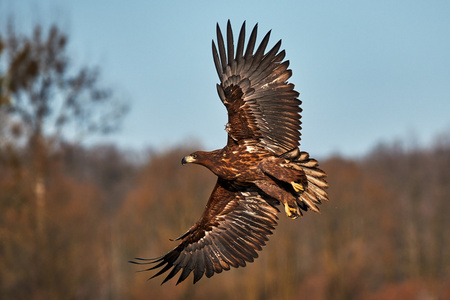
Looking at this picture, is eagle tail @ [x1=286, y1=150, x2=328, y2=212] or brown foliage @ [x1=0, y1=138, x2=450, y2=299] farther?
brown foliage @ [x1=0, y1=138, x2=450, y2=299]

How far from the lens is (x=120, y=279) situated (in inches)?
1270

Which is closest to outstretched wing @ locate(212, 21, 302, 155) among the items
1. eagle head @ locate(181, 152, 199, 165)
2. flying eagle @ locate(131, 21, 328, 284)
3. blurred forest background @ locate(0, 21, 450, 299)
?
flying eagle @ locate(131, 21, 328, 284)

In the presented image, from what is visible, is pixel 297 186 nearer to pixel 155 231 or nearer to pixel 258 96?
pixel 258 96

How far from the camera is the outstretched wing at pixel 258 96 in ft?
25.0

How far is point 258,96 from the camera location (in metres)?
7.79

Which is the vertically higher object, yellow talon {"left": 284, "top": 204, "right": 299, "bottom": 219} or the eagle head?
the eagle head

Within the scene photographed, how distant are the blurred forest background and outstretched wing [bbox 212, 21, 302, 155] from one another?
12693 millimetres

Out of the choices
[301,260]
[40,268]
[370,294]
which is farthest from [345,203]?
[40,268]

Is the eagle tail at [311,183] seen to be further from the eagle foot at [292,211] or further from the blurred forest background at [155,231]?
the blurred forest background at [155,231]

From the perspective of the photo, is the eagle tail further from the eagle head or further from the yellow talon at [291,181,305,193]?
the eagle head

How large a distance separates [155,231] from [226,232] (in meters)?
24.5

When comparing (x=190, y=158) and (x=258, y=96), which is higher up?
(x=258, y=96)

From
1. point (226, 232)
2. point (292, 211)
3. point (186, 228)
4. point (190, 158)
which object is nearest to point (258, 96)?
point (190, 158)

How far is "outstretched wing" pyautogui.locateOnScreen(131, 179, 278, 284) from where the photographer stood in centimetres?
857
